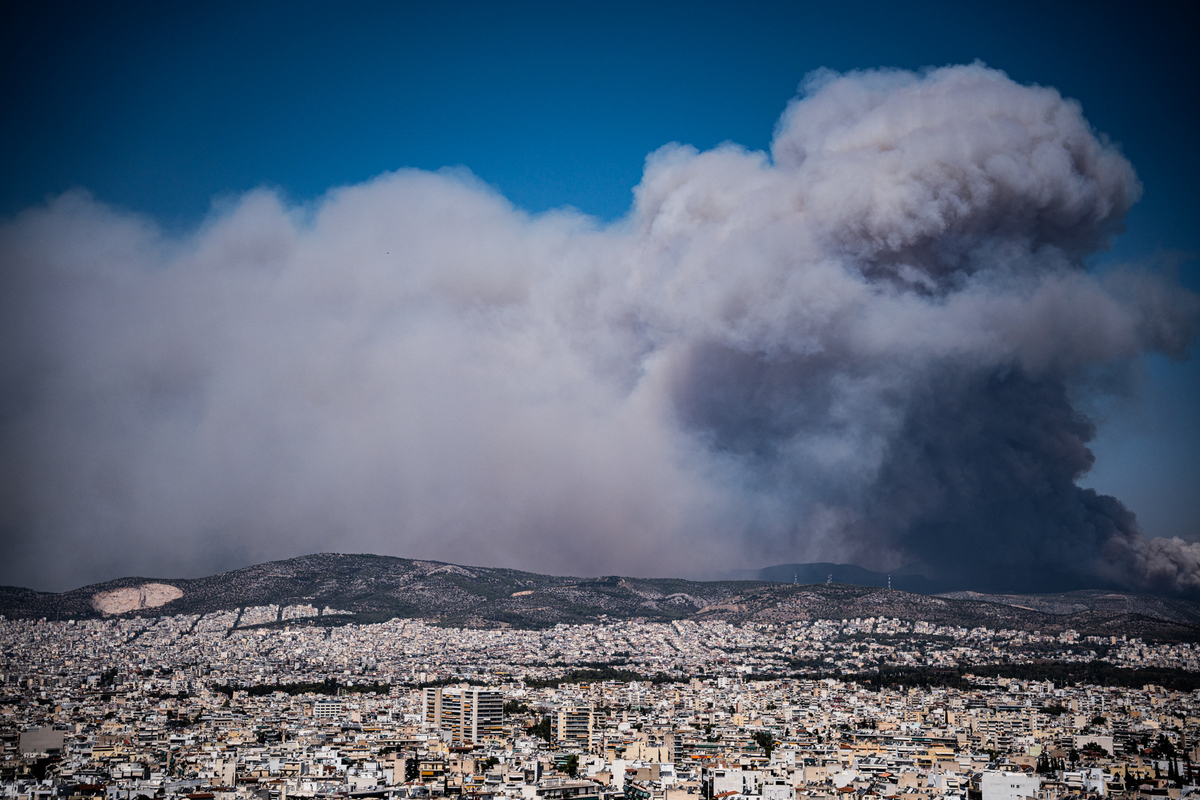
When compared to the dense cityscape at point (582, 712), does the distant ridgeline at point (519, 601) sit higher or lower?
higher

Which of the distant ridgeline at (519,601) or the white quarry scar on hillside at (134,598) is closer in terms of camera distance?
the distant ridgeline at (519,601)

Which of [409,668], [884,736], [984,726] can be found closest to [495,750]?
[884,736]

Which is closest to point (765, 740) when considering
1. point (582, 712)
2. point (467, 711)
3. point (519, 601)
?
point (582, 712)

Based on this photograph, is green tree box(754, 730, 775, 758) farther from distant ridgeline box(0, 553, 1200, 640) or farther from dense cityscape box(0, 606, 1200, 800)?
distant ridgeline box(0, 553, 1200, 640)

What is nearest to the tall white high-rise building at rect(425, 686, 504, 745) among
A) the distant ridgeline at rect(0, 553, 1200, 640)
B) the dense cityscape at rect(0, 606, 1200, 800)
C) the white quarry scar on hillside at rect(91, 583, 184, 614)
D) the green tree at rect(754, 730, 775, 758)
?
the dense cityscape at rect(0, 606, 1200, 800)

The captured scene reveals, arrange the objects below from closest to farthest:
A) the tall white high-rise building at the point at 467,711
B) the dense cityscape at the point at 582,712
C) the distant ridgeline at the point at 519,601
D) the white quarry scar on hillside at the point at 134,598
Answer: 1. the dense cityscape at the point at 582,712
2. the tall white high-rise building at the point at 467,711
3. the distant ridgeline at the point at 519,601
4. the white quarry scar on hillside at the point at 134,598

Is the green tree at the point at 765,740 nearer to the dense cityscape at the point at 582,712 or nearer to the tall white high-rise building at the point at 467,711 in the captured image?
the dense cityscape at the point at 582,712

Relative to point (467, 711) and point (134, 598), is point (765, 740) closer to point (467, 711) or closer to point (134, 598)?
point (467, 711)

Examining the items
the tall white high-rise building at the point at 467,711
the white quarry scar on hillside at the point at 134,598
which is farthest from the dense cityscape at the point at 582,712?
the white quarry scar on hillside at the point at 134,598

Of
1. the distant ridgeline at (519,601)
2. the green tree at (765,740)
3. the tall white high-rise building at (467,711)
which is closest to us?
→ the green tree at (765,740)
